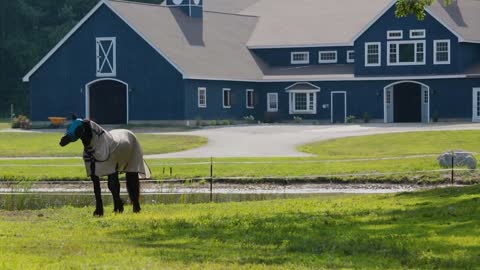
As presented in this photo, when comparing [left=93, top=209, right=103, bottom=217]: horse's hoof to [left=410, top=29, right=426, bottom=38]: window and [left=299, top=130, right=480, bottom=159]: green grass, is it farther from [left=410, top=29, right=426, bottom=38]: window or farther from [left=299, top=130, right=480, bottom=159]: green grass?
[left=410, top=29, right=426, bottom=38]: window

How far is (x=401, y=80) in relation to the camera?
65.2m

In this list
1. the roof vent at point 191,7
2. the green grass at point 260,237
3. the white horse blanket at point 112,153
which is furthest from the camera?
the roof vent at point 191,7

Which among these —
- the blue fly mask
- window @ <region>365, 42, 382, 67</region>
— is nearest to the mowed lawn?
the blue fly mask

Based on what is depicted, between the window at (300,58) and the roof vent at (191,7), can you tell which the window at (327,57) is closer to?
the window at (300,58)

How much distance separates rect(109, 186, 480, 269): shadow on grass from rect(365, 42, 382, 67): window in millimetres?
45553

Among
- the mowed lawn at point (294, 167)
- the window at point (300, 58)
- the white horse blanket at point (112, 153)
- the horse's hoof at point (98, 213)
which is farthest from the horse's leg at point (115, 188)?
the window at point (300, 58)

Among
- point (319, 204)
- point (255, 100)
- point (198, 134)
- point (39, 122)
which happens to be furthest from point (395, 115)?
point (319, 204)

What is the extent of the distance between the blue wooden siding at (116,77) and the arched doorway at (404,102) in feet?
38.7

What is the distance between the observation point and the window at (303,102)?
68.2m

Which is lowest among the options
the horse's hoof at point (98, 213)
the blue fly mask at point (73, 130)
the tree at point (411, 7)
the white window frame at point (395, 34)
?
the horse's hoof at point (98, 213)

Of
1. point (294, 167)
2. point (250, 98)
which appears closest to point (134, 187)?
point (294, 167)

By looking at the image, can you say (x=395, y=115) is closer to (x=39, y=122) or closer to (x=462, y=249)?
(x=39, y=122)

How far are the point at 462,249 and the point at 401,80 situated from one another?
51.4 meters

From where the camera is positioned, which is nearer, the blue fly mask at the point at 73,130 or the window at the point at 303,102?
the blue fly mask at the point at 73,130
